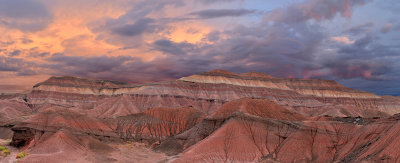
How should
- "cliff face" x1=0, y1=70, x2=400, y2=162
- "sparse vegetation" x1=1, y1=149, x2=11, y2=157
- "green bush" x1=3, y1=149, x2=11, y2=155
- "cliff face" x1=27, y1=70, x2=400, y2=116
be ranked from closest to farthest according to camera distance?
"cliff face" x1=0, y1=70, x2=400, y2=162 → "sparse vegetation" x1=1, y1=149, x2=11, y2=157 → "green bush" x1=3, y1=149, x2=11, y2=155 → "cliff face" x1=27, y1=70, x2=400, y2=116

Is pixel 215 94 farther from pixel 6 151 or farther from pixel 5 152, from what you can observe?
pixel 5 152

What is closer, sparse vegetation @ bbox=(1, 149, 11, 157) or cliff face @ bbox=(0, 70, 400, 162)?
cliff face @ bbox=(0, 70, 400, 162)

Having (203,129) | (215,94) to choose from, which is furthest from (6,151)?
(215,94)

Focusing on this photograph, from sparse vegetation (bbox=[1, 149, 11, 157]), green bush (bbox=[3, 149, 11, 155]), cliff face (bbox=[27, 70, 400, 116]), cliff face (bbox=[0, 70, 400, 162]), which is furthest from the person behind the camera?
cliff face (bbox=[27, 70, 400, 116])

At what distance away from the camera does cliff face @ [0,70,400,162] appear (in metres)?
46.4

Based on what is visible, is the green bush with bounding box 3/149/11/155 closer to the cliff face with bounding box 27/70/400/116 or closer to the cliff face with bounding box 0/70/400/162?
the cliff face with bounding box 0/70/400/162

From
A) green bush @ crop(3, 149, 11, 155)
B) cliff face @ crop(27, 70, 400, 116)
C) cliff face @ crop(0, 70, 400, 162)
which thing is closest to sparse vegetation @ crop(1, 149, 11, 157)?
green bush @ crop(3, 149, 11, 155)

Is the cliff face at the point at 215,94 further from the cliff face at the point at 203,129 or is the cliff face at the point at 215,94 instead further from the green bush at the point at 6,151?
the green bush at the point at 6,151

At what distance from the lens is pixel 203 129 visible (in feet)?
214

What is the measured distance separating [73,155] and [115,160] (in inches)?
305

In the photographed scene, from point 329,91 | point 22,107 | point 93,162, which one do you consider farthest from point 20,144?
point 329,91

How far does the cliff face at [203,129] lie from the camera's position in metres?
46.4

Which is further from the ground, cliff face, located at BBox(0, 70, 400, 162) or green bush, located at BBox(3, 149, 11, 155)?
cliff face, located at BBox(0, 70, 400, 162)

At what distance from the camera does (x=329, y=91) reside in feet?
583
